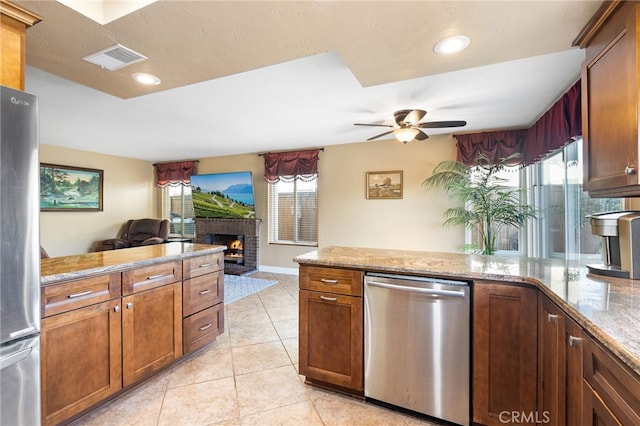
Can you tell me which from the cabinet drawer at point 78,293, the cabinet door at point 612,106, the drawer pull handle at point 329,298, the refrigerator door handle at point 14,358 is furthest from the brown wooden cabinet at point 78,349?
the cabinet door at point 612,106

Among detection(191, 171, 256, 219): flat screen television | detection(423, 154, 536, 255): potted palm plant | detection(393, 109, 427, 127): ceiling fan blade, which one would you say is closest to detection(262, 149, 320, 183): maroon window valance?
detection(191, 171, 256, 219): flat screen television

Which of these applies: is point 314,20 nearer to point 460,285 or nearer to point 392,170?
point 460,285

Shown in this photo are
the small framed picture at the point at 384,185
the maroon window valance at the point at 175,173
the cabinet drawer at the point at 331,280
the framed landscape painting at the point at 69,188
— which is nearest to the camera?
the cabinet drawer at the point at 331,280

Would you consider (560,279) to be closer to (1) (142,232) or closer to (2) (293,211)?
(2) (293,211)

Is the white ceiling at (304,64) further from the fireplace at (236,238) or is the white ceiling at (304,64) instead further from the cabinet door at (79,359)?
the fireplace at (236,238)

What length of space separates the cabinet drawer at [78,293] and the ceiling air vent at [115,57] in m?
1.37

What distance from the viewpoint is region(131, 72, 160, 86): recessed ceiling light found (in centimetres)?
204

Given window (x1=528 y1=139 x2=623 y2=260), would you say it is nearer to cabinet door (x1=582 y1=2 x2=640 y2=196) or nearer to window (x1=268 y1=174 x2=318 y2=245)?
cabinet door (x1=582 y1=2 x2=640 y2=196)

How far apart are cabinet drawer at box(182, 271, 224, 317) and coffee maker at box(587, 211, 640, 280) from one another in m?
2.77

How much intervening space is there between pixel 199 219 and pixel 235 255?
1156 millimetres

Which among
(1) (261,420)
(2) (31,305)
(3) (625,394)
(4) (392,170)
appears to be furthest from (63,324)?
(4) (392,170)

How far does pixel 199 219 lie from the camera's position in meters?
6.32

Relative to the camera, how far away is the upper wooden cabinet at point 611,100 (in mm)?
1270

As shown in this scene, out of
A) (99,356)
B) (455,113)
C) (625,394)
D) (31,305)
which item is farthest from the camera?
(455,113)
